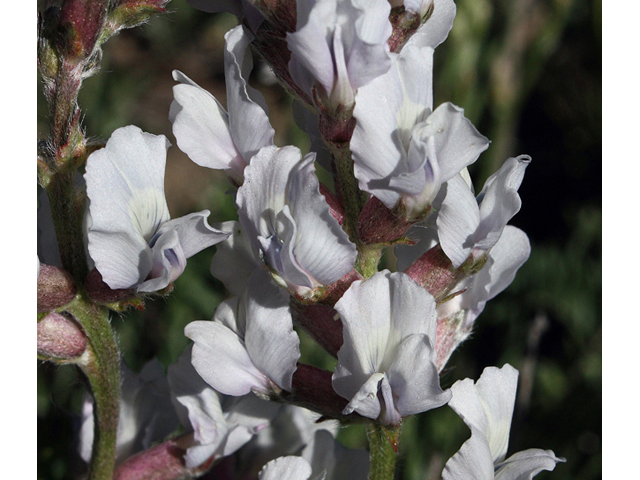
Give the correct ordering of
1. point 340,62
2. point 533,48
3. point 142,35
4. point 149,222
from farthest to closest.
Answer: point 142,35 → point 533,48 → point 149,222 → point 340,62

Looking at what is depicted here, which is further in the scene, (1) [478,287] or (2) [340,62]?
(1) [478,287]

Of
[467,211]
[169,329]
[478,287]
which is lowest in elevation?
[169,329]

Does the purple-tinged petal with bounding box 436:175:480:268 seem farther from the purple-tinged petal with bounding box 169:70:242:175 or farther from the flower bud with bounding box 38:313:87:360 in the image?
the flower bud with bounding box 38:313:87:360

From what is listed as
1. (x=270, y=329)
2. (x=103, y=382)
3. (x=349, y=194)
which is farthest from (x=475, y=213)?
(x=103, y=382)

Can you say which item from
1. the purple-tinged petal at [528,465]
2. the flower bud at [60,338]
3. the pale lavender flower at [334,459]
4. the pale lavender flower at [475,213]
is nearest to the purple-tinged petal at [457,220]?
the pale lavender flower at [475,213]

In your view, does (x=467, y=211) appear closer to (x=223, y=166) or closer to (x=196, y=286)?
(x=223, y=166)

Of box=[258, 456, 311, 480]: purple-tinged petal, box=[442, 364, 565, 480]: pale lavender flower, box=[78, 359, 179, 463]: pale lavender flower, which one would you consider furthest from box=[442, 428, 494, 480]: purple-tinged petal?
box=[78, 359, 179, 463]: pale lavender flower

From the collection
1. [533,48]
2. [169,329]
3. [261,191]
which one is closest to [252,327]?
[261,191]

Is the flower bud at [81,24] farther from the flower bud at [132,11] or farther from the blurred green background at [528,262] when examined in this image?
the blurred green background at [528,262]
